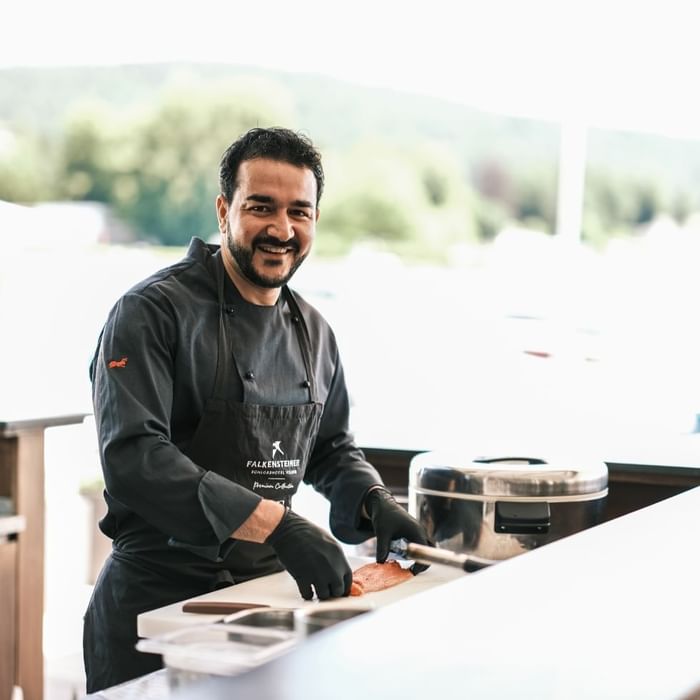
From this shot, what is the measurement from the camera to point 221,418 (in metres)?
2.13

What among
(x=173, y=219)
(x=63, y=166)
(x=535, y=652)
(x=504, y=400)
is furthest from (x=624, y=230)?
(x=535, y=652)

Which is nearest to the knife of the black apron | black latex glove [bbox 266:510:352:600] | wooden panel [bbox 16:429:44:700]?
black latex glove [bbox 266:510:352:600]

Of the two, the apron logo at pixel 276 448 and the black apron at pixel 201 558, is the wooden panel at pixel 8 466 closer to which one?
the black apron at pixel 201 558

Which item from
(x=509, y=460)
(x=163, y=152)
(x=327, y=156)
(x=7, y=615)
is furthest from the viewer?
(x=163, y=152)

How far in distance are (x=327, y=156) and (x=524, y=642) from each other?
13.8 m

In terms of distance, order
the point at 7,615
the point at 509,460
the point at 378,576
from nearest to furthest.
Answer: the point at 378,576
the point at 509,460
the point at 7,615

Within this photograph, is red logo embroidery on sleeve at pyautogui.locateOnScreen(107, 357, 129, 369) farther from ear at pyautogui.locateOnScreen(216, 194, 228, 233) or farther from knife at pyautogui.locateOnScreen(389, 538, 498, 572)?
knife at pyautogui.locateOnScreen(389, 538, 498, 572)

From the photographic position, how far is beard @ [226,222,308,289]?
2191mm

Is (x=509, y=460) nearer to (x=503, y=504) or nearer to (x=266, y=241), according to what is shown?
(x=503, y=504)

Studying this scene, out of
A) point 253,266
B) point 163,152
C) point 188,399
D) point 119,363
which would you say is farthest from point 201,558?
point 163,152

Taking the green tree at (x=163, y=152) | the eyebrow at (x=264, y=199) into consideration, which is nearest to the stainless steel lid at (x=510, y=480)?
the eyebrow at (x=264, y=199)

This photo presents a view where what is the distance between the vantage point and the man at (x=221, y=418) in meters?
1.93

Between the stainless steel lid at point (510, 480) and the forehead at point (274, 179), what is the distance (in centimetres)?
59

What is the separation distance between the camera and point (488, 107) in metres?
14.9
